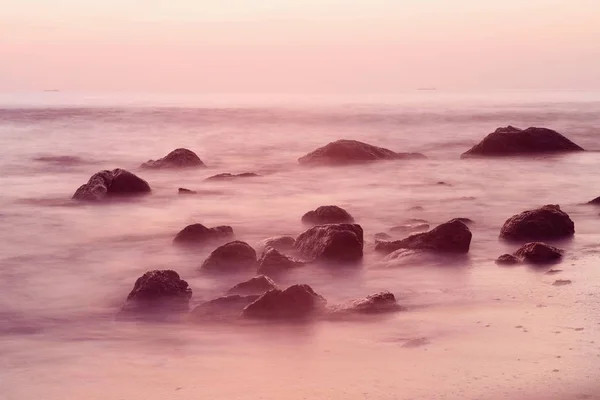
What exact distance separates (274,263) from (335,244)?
0.99 meters

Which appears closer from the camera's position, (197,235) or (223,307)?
(223,307)

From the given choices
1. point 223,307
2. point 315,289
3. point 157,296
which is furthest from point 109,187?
point 223,307

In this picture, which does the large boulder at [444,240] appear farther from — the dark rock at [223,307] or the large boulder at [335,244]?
the dark rock at [223,307]

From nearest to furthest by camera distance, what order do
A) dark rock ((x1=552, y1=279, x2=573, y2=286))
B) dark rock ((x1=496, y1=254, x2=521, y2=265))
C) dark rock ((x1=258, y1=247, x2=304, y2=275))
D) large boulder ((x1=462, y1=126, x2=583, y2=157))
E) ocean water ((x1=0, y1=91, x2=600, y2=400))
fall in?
ocean water ((x1=0, y1=91, x2=600, y2=400)) → dark rock ((x1=552, y1=279, x2=573, y2=286)) → dark rock ((x1=258, y1=247, x2=304, y2=275)) → dark rock ((x1=496, y1=254, x2=521, y2=265)) → large boulder ((x1=462, y1=126, x2=583, y2=157))

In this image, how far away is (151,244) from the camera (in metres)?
13.9

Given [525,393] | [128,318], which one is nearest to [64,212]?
[128,318]

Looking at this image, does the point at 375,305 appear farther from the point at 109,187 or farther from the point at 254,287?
the point at 109,187

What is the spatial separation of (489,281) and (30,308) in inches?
211

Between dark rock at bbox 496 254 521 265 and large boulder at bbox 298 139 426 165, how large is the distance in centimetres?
1494

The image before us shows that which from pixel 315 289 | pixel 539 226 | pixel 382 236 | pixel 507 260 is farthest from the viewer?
pixel 382 236

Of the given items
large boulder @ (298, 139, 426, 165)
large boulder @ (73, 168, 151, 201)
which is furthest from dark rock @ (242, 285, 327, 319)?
large boulder @ (298, 139, 426, 165)

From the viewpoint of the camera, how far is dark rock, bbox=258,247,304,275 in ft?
35.7

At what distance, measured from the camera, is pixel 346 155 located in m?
26.8

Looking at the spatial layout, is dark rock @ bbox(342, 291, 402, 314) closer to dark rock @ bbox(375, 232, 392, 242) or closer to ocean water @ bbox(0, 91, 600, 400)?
ocean water @ bbox(0, 91, 600, 400)
